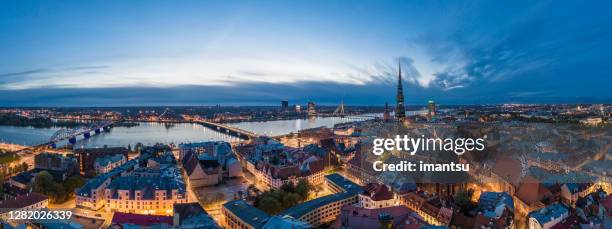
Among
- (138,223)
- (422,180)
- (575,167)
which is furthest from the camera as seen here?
(575,167)

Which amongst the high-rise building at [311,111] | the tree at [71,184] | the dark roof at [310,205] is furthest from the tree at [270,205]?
the high-rise building at [311,111]

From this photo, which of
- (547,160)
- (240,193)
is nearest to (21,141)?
(240,193)

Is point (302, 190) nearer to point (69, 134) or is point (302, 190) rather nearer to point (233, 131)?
point (69, 134)

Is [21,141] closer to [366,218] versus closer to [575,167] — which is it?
[366,218]

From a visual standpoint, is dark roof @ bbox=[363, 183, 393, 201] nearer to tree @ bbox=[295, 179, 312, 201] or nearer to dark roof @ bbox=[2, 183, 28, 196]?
tree @ bbox=[295, 179, 312, 201]

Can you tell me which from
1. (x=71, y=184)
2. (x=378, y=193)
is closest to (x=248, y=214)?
(x=378, y=193)

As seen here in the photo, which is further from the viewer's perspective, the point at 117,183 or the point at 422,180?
the point at 422,180

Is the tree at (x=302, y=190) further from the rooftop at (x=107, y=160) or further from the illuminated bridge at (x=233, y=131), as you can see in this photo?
the illuminated bridge at (x=233, y=131)

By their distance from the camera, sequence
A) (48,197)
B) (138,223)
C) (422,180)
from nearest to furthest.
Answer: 1. (138,223)
2. (48,197)
3. (422,180)
